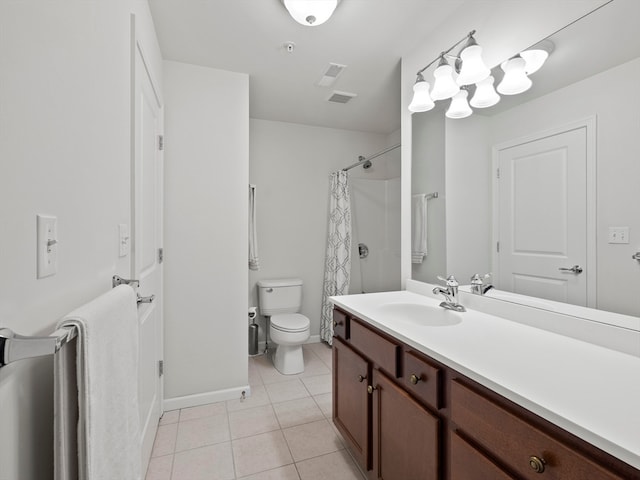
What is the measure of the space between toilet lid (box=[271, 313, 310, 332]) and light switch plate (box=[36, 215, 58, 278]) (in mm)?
2139

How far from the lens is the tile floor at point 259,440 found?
161 centimetres

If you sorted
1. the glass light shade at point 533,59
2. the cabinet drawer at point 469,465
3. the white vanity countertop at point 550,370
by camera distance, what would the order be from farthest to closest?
the glass light shade at point 533,59, the cabinet drawer at point 469,465, the white vanity countertop at point 550,370

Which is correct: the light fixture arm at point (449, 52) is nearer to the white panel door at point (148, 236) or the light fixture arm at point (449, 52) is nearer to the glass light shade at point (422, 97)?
the glass light shade at point (422, 97)

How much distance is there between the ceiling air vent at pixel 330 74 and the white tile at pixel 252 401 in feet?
8.06

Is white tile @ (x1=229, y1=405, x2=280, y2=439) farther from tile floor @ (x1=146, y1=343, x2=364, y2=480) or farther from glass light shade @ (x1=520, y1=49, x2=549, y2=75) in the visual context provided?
glass light shade @ (x1=520, y1=49, x2=549, y2=75)

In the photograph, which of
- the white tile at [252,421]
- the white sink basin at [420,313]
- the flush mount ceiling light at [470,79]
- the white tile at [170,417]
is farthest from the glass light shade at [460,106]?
the white tile at [170,417]

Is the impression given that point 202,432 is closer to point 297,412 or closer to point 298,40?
point 297,412

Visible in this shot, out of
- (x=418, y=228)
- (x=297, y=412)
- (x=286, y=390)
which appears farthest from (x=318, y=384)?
(x=418, y=228)

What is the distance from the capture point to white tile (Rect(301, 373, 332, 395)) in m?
2.44

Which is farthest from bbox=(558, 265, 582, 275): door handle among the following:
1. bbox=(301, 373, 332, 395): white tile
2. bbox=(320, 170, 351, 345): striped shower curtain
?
bbox=(320, 170, 351, 345): striped shower curtain

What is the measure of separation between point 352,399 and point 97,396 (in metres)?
1.28

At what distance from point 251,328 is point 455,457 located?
225 cm

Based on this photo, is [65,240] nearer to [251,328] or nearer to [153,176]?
[153,176]

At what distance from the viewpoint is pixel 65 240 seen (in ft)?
2.31
